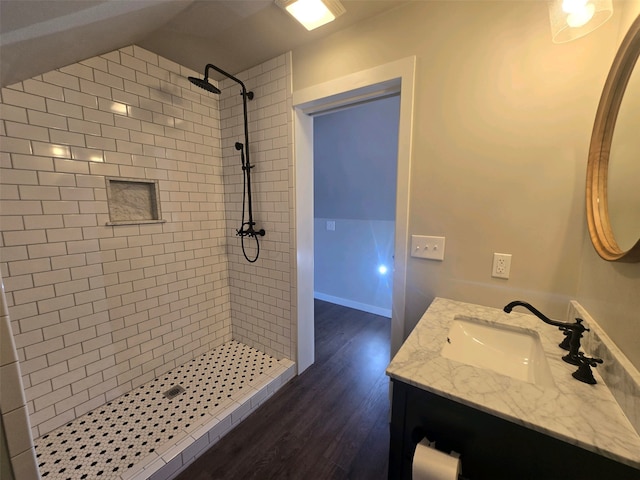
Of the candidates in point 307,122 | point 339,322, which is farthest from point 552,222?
point 339,322

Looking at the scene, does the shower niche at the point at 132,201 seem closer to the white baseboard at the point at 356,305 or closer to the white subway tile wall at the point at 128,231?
the white subway tile wall at the point at 128,231

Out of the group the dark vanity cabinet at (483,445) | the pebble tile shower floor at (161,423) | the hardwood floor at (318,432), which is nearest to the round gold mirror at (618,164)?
the dark vanity cabinet at (483,445)

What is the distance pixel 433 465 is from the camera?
2.34 ft

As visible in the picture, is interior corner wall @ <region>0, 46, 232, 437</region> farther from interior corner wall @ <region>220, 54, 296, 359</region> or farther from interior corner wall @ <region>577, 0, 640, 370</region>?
interior corner wall @ <region>577, 0, 640, 370</region>

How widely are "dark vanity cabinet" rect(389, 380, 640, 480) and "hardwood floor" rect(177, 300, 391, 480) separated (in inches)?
30.9

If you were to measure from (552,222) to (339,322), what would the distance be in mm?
2427

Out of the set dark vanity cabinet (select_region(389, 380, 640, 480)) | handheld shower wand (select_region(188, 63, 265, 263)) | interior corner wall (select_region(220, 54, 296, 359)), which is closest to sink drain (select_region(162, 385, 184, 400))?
interior corner wall (select_region(220, 54, 296, 359))

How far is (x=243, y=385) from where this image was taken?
→ 6.30 feet

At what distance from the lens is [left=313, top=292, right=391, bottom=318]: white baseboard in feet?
10.8

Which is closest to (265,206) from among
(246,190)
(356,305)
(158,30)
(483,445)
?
(246,190)

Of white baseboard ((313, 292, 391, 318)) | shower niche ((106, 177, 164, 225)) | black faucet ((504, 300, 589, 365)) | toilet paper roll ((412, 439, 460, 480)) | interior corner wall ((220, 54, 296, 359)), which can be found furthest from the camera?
white baseboard ((313, 292, 391, 318))

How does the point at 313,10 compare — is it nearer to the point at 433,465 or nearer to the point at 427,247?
the point at 427,247

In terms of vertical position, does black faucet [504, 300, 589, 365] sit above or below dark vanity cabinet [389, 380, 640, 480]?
above

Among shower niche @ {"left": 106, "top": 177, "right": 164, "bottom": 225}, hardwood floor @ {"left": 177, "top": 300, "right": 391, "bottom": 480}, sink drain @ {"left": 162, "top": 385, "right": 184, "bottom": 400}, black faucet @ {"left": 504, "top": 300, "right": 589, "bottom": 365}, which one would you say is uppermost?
shower niche @ {"left": 106, "top": 177, "right": 164, "bottom": 225}
